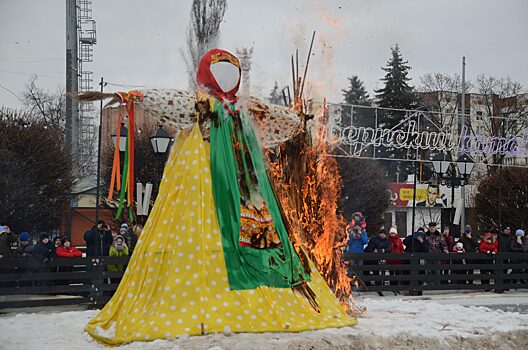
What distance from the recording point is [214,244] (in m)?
7.18

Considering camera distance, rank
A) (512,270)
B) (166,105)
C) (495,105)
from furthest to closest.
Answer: (495,105)
(512,270)
(166,105)

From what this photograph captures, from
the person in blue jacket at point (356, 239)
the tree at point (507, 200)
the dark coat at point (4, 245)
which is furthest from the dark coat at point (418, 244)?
the tree at point (507, 200)

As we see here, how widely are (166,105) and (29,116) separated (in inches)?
678

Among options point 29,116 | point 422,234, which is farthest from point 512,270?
point 29,116

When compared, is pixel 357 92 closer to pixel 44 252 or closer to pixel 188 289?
pixel 44 252

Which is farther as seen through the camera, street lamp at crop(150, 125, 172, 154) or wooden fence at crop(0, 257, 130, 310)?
street lamp at crop(150, 125, 172, 154)

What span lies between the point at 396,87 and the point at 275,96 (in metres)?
24.9

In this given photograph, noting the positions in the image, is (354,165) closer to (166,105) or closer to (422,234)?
(422,234)

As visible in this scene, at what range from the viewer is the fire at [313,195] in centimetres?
846

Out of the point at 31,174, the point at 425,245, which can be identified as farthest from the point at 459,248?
the point at 31,174

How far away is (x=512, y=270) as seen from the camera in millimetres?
17844

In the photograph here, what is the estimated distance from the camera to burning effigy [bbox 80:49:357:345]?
6.97m

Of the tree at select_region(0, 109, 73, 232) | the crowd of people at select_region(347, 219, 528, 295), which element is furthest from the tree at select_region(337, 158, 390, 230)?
the crowd of people at select_region(347, 219, 528, 295)

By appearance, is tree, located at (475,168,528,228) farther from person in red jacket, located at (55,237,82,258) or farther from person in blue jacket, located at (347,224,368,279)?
person in red jacket, located at (55,237,82,258)
